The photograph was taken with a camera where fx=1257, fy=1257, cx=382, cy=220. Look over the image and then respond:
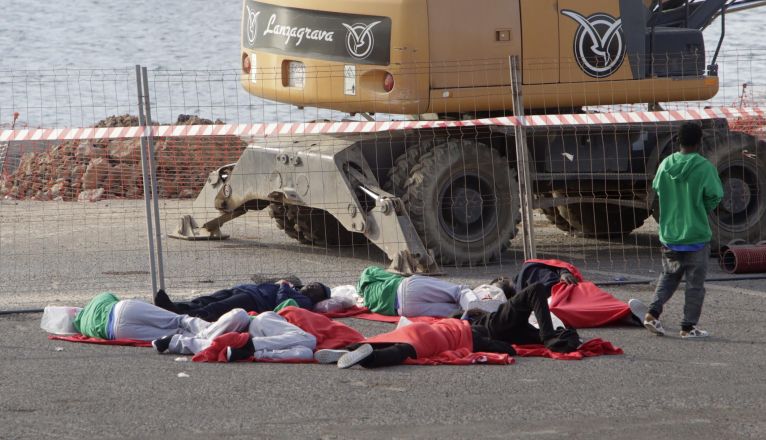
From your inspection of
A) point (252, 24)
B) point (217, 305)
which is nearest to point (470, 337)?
point (217, 305)

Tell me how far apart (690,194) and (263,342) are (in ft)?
10.4

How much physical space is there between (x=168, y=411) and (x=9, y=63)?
1193 inches

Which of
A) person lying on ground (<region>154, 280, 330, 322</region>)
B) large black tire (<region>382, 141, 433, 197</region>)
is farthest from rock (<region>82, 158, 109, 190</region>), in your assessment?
person lying on ground (<region>154, 280, 330, 322</region>)

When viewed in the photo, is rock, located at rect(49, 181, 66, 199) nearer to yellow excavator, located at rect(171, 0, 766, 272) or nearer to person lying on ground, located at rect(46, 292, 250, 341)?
yellow excavator, located at rect(171, 0, 766, 272)

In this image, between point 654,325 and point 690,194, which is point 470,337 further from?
point 690,194

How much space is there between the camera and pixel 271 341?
26.9 feet

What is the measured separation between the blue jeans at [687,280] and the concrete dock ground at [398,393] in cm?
21

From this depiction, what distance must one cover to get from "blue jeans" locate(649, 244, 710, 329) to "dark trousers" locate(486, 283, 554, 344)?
1.06 m

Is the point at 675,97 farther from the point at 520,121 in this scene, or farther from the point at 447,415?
the point at 447,415

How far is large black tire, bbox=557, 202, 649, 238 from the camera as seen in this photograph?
14789 millimetres

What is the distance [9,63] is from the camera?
3516 cm

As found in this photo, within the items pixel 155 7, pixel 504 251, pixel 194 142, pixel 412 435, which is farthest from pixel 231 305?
pixel 155 7

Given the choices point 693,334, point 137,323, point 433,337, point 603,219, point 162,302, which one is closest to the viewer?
point 433,337

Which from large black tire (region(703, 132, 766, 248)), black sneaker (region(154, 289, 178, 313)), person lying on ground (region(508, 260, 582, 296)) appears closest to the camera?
black sneaker (region(154, 289, 178, 313))
